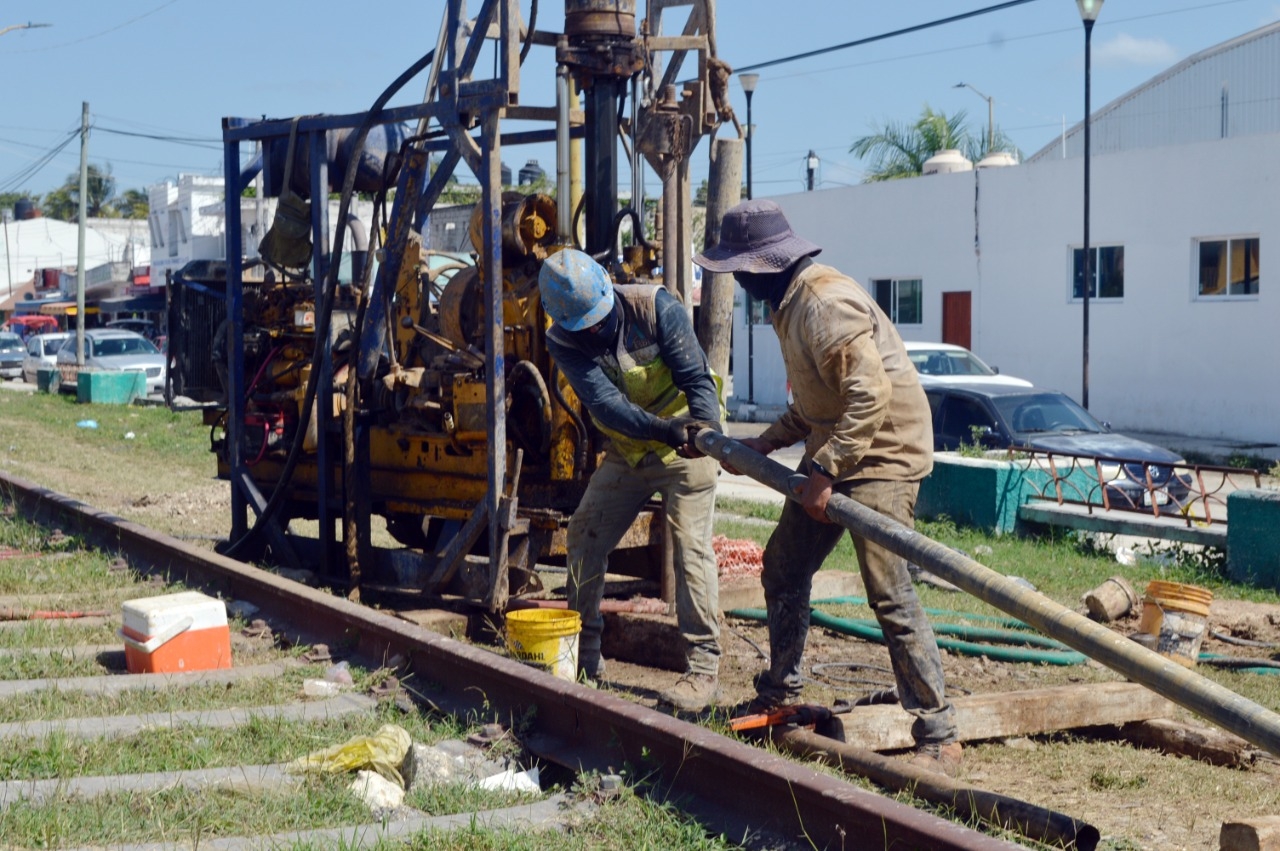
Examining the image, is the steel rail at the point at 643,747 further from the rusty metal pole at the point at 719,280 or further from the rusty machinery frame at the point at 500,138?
the rusty metal pole at the point at 719,280

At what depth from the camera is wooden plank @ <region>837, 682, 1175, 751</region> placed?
17.6 ft

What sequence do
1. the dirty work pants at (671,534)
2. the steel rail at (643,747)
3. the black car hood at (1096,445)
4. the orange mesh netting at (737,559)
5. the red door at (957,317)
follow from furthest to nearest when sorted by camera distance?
the red door at (957,317) → the black car hood at (1096,445) → the orange mesh netting at (737,559) → the dirty work pants at (671,534) → the steel rail at (643,747)

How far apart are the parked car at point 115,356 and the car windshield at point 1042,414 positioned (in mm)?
22144

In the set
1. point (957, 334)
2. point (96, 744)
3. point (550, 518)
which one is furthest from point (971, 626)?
point (957, 334)

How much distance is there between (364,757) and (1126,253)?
68.2ft

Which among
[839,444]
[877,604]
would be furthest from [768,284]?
[877,604]

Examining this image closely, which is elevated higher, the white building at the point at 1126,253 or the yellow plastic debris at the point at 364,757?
the white building at the point at 1126,253

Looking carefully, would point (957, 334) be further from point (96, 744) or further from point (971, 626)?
point (96, 744)

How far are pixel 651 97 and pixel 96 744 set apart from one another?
15.9ft

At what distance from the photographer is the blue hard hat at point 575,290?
19.4 ft

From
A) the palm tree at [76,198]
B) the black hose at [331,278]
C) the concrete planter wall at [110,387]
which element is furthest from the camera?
the palm tree at [76,198]

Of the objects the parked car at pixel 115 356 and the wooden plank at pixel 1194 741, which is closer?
the wooden plank at pixel 1194 741

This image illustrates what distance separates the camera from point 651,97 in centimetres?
812

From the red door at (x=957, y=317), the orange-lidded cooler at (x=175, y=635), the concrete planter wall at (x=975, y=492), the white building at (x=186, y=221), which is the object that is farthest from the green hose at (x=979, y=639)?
the white building at (x=186, y=221)
